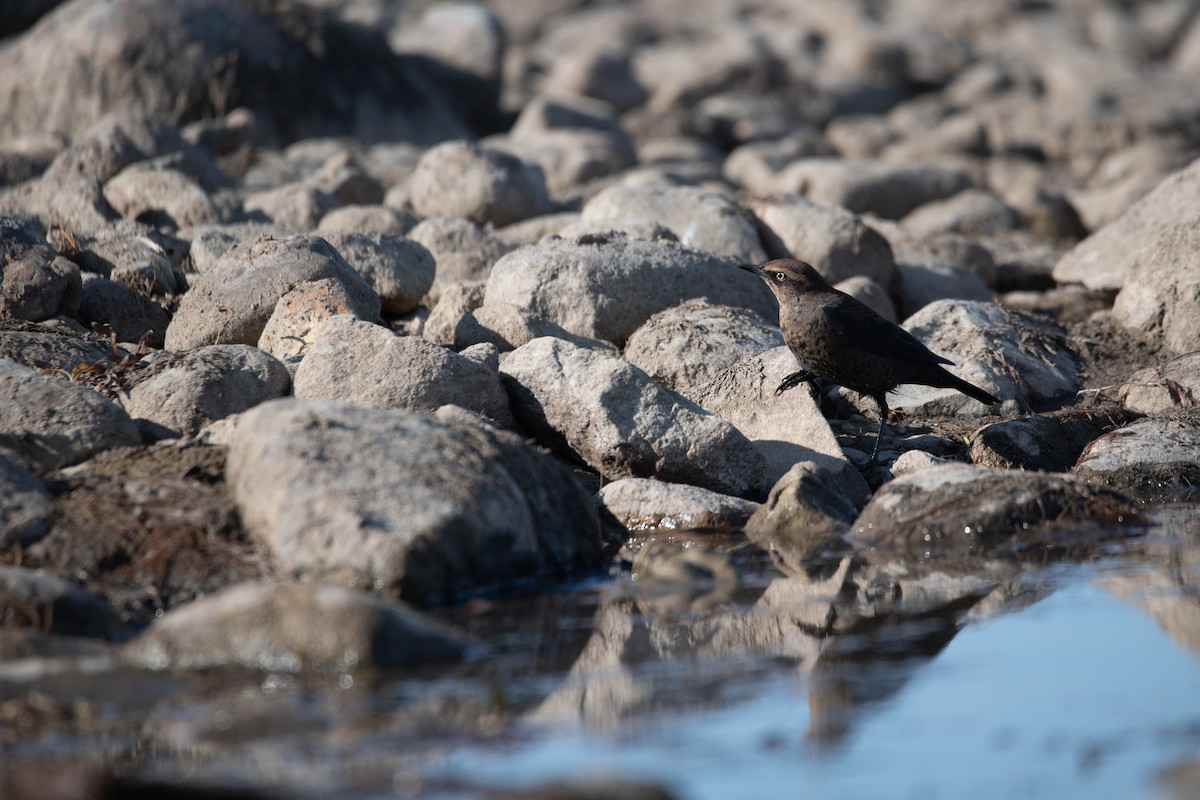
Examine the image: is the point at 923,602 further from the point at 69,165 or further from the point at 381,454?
the point at 69,165

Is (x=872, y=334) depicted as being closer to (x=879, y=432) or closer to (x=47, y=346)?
(x=879, y=432)

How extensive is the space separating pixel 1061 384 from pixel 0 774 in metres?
7.81

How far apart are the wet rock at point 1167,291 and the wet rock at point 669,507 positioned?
472 centimetres

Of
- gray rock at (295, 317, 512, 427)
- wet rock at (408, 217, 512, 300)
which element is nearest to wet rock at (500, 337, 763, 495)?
gray rock at (295, 317, 512, 427)

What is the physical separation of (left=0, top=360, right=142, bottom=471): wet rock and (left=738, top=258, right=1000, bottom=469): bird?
12.9ft

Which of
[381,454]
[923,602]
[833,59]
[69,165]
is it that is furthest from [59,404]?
[833,59]

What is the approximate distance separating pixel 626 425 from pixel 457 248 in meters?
4.07

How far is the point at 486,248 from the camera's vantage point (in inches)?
440

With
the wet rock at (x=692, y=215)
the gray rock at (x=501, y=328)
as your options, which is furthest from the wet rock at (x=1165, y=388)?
the gray rock at (x=501, y=328)

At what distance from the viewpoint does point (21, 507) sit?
236 inches

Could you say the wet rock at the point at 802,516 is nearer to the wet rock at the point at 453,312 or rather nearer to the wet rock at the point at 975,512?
the wet rock at the point at 975,512

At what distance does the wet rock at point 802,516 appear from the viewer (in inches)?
270

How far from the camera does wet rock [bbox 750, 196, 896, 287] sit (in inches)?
450

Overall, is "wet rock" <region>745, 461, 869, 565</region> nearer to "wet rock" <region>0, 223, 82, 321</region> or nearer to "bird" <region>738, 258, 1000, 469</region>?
"bird" <region>738, 258, 1000, 469</region>
